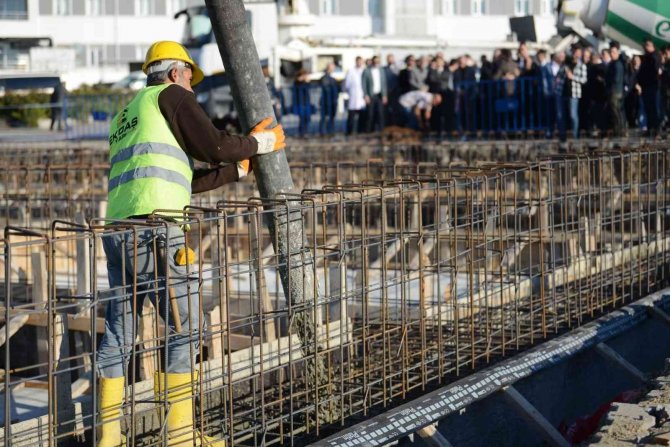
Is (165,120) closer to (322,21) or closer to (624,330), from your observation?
(624,330)

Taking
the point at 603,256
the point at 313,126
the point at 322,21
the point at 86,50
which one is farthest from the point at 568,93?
the point at 86,50

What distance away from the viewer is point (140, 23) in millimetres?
60312

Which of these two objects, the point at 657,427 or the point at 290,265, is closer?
the point at 657,427

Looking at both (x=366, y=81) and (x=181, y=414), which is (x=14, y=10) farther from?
(x=181, y=414)

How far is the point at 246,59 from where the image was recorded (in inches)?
251

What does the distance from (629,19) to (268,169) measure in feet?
53.5

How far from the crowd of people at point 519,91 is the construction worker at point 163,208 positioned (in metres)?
13.7

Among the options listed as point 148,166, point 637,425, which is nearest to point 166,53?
point 148,166

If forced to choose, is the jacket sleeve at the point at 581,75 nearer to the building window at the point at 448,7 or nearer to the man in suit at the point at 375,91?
the man in suit at the point at 375,91

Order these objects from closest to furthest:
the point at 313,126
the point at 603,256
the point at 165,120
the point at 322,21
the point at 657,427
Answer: the point at 657,427 < the point at 165,120 < the point at 603,256 < the point at 313,126 < the point at 322,21

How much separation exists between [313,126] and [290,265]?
20464 mm

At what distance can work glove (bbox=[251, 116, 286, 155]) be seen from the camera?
6.23 metres

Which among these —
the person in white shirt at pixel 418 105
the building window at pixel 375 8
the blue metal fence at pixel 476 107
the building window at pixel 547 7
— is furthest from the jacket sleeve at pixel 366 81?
the building window at pixel 375 8

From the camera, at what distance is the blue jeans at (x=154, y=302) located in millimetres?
5395
